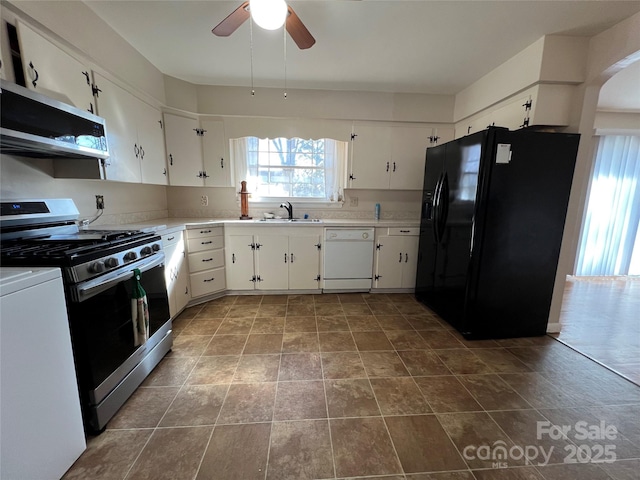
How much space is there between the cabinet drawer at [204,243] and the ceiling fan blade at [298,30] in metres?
2.07

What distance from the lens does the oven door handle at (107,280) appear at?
1.24 m

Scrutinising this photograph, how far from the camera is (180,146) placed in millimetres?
3084

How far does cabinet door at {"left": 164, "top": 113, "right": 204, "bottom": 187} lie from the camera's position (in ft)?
9.86

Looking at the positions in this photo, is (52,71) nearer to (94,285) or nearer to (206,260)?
(94,285)

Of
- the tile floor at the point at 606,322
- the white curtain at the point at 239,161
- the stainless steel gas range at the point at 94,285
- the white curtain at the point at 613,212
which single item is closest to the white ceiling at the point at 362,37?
the white curtain at the point at 239,161

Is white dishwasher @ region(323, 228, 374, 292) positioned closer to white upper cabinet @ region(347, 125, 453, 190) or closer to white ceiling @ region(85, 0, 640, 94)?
white upper cabinet @ region(347, 125, 453, 190)

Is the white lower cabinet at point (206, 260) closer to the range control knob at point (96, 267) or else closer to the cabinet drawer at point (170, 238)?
the cabinet drawer at point (170, 238)

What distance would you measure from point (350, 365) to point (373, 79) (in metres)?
2.97

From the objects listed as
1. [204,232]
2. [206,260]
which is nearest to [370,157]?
[204,232]

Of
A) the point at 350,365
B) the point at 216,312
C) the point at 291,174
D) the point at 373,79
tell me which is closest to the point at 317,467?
the point at 350,365

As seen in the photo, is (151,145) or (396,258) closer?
(151,145)

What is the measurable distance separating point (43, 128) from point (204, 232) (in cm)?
162

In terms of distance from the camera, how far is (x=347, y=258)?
10.7ft

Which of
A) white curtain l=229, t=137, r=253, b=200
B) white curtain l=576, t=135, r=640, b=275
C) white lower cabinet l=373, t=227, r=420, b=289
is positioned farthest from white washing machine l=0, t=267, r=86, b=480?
white curtain l=576, t=135, r=640, b=275
